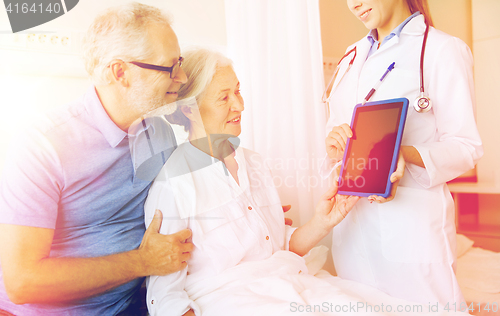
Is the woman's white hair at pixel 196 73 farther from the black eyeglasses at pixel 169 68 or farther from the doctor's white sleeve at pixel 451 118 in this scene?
the doctor's white sleeve at pixel 451 118

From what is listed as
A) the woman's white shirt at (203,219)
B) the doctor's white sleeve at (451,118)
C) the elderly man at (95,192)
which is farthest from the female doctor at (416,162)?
the elderly man at (95,192)

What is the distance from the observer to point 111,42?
71 cm

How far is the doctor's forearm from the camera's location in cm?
88

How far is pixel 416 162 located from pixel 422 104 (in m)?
0.15

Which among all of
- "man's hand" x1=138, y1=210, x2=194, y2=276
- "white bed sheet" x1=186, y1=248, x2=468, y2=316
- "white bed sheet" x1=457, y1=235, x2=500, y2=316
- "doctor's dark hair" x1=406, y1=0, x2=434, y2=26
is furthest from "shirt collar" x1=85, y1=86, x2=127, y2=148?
"white bed sheet" x1=457, y1=235, x2=500, y2=316

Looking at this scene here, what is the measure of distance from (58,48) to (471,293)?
1.57 meters

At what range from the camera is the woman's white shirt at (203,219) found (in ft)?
2.49

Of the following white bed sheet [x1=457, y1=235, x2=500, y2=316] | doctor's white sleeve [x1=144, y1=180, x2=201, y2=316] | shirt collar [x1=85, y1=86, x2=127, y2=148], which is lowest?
white bed sheet [x1=457, y1=235, x2=500, y2=316]

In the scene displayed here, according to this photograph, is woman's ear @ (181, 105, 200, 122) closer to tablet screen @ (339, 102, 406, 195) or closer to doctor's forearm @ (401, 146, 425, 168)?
tablet screen @ (339, 102, 406, 195)

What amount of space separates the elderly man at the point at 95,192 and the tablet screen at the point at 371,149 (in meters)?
0.47

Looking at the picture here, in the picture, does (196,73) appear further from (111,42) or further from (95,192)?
(95,192)

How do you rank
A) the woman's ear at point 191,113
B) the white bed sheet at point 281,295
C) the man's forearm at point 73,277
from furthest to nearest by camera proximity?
1. the woman's ear at point 191,113
2. the white bed sheet at point 281,295
3. the man's forearm at point 73,277

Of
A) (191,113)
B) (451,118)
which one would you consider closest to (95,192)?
(191,113)

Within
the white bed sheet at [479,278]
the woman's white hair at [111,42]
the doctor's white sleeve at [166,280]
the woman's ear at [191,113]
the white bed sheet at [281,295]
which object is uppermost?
the woman's white hair at [111,42]
